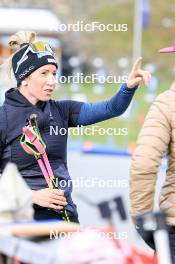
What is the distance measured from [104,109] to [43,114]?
303mm

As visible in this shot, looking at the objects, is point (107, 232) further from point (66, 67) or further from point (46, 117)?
point (66, 67)

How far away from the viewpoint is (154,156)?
360 centimetres

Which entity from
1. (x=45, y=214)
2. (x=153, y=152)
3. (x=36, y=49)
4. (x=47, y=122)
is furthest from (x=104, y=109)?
(x=153, y=152)

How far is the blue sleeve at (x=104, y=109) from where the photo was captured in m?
4.57

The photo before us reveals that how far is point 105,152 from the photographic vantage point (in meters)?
12.5

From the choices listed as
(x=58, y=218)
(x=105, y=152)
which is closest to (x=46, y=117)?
(x=58, y=218)

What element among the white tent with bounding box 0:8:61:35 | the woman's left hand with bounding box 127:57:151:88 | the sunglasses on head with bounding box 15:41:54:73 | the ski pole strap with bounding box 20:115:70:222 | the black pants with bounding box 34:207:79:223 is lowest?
the black pants with bounding box 34:207:79:223

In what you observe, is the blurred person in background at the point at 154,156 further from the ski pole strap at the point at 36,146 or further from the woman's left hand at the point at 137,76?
the ski pole strap at the point at 36,146

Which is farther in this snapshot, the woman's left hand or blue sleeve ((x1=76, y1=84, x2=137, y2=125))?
blue sleeve ((x1=76, y1=84, x2=137, y2=125))

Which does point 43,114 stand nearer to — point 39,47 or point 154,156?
point 39,47

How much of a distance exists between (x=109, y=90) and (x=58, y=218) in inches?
919

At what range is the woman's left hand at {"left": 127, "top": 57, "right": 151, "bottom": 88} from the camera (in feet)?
13.8

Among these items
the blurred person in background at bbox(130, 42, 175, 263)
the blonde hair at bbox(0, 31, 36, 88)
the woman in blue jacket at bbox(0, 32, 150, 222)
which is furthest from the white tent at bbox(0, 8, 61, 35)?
the blurred person in background at bbox(130, 42, 175, 263)

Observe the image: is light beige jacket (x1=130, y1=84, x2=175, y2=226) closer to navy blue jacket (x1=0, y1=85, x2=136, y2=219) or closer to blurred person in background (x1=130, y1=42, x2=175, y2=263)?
blurred person in background (x1=130, y1=42, x2=175, y2=263)
